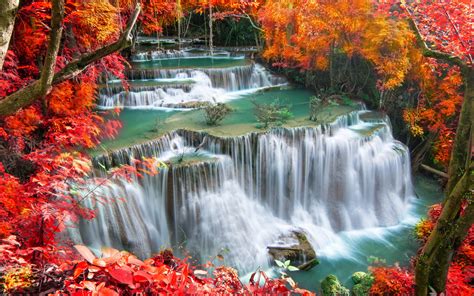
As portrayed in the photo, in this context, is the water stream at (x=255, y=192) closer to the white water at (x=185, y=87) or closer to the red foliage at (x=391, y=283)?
the white water at (x=185, y=87)

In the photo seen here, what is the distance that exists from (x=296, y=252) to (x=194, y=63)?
1233 centimetres

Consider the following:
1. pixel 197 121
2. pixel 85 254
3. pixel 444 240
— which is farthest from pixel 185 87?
pixel 85 254

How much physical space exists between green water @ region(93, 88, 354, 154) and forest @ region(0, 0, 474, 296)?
0.35ft

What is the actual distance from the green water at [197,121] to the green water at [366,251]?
3.83 metres

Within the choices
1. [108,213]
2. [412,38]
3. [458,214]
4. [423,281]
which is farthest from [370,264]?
[412,38]

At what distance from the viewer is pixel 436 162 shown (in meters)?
12.6

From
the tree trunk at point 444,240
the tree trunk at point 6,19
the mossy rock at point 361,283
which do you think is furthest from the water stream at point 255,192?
the tree trunk at point 6,19

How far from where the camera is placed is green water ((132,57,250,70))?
16422 mm

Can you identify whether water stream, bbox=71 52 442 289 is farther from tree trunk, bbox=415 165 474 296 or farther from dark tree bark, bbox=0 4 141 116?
dark tree bark, bbox=0 4 141 116

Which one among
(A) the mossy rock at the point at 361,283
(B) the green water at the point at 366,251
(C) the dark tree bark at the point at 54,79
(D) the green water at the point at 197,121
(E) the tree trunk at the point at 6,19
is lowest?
(B) the green water at the point at 366,251

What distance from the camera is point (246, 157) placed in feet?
32.1

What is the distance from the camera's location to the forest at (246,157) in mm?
3500

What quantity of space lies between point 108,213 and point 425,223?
8.34 m

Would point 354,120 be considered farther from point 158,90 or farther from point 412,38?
point 158,90
